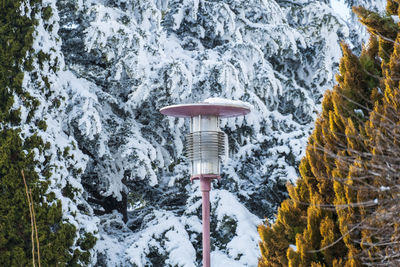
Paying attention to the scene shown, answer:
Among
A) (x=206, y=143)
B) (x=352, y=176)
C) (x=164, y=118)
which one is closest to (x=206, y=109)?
(x=206, y=143)

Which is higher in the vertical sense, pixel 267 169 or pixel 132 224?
pixel 267 169

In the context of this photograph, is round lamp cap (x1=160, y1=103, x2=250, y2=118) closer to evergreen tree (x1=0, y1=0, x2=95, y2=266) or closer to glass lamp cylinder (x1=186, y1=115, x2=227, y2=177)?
glass lamp cylinder (x1=186, y1=115, x2=227, y2=177)

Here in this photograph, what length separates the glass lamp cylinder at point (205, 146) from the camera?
5098 millimetres

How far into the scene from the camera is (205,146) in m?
5.12

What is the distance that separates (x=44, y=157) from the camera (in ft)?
22.0

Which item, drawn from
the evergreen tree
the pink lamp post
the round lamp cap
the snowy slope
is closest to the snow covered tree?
the pink lamp post

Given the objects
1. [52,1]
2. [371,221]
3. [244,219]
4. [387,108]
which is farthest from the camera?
[244,219]

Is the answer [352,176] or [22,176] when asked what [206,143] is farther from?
[22,176]

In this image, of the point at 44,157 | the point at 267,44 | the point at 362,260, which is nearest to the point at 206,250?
the point at 362,260

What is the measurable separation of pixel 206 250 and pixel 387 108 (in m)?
2.08

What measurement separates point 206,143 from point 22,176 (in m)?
2.24

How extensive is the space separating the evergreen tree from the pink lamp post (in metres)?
2.00

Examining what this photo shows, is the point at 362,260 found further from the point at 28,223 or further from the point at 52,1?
the point at 52,1

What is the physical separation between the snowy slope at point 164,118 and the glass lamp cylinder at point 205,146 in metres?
2.20
